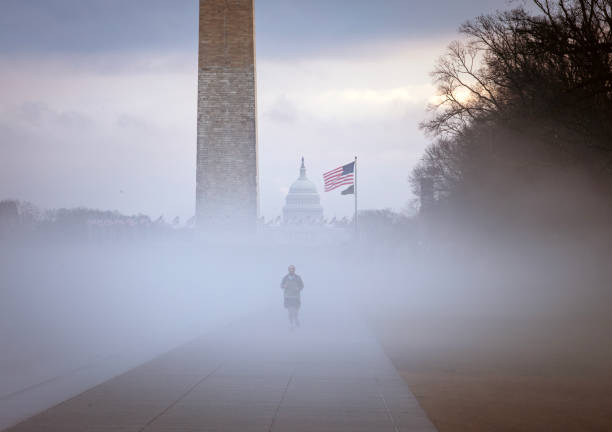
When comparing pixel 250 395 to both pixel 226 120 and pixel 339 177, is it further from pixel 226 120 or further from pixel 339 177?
pixel 339 177

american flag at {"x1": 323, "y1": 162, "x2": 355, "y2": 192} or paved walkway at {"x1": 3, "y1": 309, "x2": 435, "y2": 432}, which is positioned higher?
american flag at {"x1": 323, "y1": 162, "x2": 355, "y2": 192}

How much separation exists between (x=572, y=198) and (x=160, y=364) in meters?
17.2

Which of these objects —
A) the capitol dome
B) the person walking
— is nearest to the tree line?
the person walking

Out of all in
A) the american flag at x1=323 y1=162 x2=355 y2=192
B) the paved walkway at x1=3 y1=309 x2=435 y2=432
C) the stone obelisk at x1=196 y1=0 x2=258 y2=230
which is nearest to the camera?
the paved walkway at x1=3 y1=309 x2=435 y2=432

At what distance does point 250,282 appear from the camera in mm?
40781

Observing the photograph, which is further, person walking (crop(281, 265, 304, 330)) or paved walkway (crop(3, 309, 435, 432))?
person walking (crop(281, 265, 304, 330))

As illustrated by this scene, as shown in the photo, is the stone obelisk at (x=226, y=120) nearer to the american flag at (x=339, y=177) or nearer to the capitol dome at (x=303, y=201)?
the american flag at (x=339, y=177)

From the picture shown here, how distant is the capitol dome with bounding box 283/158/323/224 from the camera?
389 feet

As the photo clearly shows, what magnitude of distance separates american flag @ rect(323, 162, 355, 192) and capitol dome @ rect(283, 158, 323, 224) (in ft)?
200

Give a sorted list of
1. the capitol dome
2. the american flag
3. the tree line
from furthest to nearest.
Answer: the capitol dome
the american flag
the tree line

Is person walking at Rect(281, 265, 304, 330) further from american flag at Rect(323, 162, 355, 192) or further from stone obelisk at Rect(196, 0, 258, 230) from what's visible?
american flag at Rect(323, 162, 355, 192)

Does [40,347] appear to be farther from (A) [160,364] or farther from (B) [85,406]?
(B) [85,406]

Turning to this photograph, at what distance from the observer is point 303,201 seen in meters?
124

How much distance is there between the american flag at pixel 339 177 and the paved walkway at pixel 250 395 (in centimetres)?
3467
